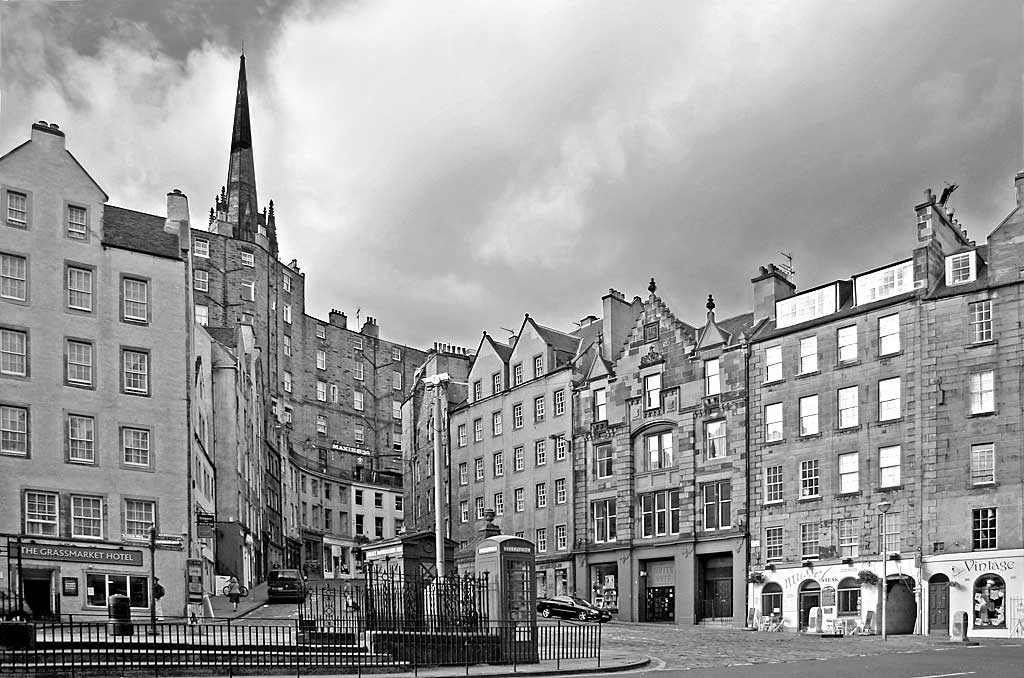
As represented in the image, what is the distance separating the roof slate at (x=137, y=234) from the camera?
1729 inches

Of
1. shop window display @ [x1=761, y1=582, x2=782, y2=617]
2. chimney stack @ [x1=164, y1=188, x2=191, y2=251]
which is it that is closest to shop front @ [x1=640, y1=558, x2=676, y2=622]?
shop window display @ [x1=761, y1=582, x2=782, y2=617]

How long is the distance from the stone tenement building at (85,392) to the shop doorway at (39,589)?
39 millimetres

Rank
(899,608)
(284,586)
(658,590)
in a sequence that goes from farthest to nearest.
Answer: (658,590), (284,586), (899,608)

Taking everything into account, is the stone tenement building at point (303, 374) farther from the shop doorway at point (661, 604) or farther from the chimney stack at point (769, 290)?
the chimney stack at point (769, 290)

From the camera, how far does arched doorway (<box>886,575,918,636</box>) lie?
152ft

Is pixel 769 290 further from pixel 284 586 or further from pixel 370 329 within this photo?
pixel 370 329

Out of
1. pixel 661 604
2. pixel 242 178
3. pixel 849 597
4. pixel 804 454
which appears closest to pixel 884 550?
pixel 849 597

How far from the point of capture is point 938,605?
44.5m

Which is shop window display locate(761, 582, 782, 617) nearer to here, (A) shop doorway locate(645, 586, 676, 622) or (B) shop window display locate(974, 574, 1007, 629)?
(A) shop doorway locate(645, 586, 676, 622)

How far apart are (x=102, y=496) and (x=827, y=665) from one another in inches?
1079

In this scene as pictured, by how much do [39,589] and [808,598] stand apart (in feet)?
101

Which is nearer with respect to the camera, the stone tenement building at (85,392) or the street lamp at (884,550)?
the stone tenement building at (85,392)

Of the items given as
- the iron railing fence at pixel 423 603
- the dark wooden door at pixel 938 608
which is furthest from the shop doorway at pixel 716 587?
the iron railing fence at pixel 423 603

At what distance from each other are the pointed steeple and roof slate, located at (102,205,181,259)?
1824 inches
